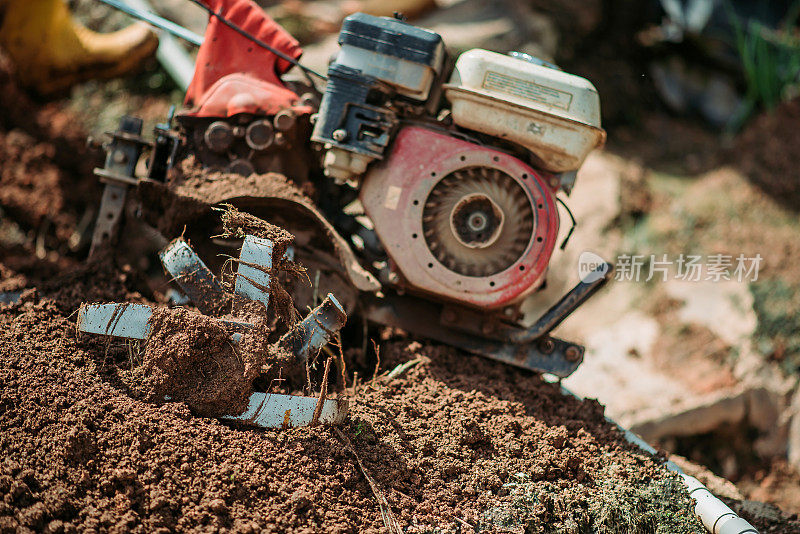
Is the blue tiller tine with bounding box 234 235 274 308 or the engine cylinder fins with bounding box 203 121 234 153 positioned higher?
the engine cylinder fins with bounding box 203 121 234 153

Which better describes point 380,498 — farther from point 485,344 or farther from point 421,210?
point 421,210

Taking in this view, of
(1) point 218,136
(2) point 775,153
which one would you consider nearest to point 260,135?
(1) point 218,136

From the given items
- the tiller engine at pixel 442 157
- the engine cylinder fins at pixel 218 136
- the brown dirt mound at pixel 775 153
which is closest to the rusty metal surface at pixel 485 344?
the tiller engine at pixel 442 157

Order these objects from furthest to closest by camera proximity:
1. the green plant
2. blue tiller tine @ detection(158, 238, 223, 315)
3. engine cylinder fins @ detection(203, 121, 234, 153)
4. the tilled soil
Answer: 1. the green plant
2. engine cylinder fins @ detection(203, 121, 234, 153)
3. blue tiller tine @ detection(158, 238, 223, 315)
4. the tilled soil

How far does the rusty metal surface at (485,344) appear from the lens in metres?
3.09

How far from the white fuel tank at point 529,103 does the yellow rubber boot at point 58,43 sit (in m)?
2.24

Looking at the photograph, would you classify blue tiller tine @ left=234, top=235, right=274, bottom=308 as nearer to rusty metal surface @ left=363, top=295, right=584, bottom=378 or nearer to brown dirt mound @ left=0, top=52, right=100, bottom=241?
rusty metal surface @ left=363, top=295, right=584, bottom=378

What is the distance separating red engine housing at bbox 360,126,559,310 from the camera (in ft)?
9.54

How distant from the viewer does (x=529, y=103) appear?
9.32 ft

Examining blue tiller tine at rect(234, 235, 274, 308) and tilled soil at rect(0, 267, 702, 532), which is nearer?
tilled soil at rect(0, 267, 702, 532)

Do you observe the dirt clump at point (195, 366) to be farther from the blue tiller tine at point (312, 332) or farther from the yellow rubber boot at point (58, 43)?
the yellow rubber boot at point (58, 43)

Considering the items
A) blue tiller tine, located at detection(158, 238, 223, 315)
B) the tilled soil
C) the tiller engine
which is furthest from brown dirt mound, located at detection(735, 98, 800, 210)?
blue tiller tine, located at detection(158, 238, 223, 315)

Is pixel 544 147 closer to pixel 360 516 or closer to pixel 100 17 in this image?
pixel 360 516

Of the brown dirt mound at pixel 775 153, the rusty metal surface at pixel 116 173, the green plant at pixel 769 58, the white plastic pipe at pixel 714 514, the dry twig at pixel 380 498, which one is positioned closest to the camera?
the dry twig at pixel 380 498
